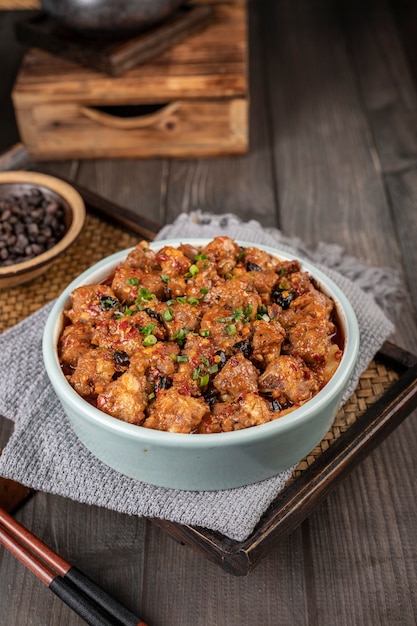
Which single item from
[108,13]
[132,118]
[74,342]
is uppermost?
[108,13]

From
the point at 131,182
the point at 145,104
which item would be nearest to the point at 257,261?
the point at 131,182

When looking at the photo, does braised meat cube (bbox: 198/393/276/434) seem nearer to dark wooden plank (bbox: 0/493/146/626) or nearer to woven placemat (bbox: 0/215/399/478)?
woven placemat (bbox: 0/215/399/478)

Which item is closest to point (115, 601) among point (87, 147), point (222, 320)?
point (222, 320)

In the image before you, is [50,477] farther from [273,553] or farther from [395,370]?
[395,370]

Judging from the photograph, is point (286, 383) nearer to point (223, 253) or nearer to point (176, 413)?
point (176, 413)

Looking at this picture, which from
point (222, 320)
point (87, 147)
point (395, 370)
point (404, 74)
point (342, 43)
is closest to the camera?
point (222, 320)

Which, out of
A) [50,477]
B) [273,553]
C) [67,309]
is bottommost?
[273,553]
